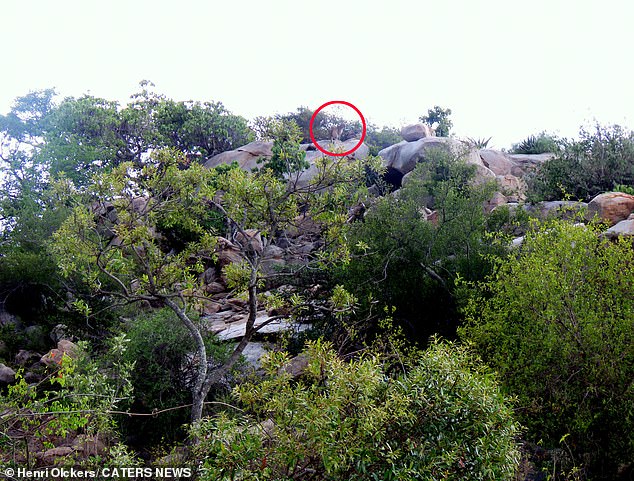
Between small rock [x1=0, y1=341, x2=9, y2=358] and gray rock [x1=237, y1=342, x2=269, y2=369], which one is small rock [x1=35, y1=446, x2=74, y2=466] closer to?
gray rock [x1=237, y1=342, x2=269, y2=369]

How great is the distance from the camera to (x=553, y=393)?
23.1 ft

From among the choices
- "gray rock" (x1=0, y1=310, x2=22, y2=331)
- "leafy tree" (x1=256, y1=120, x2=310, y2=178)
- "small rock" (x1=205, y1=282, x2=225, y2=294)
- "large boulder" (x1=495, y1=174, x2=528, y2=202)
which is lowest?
"gray rock" (x1=0, y1=310, x2=22, y2=331)

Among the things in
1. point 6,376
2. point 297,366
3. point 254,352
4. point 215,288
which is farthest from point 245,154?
point 297,366

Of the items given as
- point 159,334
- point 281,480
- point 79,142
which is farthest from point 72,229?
point 79,142

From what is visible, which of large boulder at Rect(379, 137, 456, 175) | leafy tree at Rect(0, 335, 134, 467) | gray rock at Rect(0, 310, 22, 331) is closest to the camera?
leafy tree at Rect(0, 335, 134, 467)

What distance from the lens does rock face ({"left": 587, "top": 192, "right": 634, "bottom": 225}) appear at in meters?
14.7

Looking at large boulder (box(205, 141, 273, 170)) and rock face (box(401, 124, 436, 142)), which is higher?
rock face (box(401, 124, 436, 142))

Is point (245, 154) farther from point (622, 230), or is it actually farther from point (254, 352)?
point (622, 230)

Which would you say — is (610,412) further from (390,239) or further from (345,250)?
(390,239)

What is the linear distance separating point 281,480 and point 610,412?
4.84 meters

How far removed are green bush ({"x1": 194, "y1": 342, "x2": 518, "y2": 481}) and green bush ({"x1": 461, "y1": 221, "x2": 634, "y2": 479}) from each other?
105 inches

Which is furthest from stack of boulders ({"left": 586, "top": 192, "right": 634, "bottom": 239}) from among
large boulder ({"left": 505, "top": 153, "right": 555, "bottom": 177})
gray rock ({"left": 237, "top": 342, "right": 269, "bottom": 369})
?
large boulder ({"left": 505, "top": 153, "right": 555, "bottom": 177})

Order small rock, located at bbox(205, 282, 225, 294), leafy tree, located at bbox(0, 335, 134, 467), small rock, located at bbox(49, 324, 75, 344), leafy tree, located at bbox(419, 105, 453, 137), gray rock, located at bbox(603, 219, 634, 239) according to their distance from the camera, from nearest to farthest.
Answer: leafy tree, located at bbox(0, 335, 134, 467) → gray rock, located at bbox(603, 219, 634, 239) → small rock, located at bbox(49, 324, 75, 344) → small rock, located at bbox(205, 282, 225, 294) → leafy tree, located at bbox(419, 105, 453, 137)

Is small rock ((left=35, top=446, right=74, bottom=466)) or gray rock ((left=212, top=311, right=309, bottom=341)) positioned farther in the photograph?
gray rock ((left=212, top=311, right=309, bottom=341))
